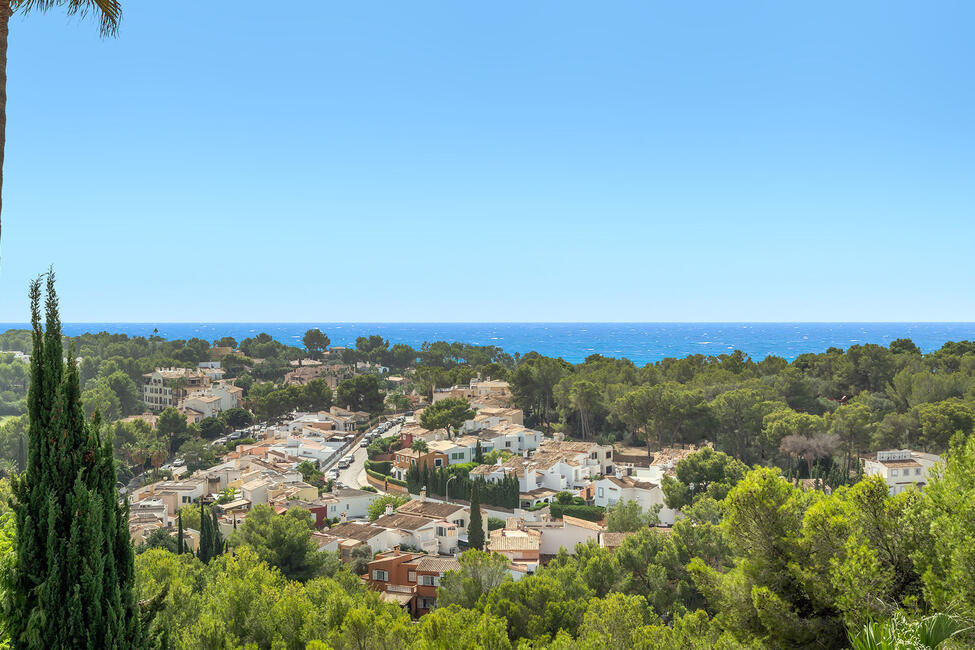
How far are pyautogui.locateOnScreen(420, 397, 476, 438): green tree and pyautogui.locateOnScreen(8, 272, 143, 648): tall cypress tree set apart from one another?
38.6m

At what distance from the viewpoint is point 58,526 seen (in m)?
5.22

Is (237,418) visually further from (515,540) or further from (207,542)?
(515,540)

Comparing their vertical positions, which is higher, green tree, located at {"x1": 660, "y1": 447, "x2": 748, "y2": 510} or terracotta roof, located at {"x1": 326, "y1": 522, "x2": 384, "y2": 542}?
green tree, located at {"x1": 660, "y1": 447, "x2": 748, "y2": 510}

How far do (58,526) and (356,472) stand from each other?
37.3m

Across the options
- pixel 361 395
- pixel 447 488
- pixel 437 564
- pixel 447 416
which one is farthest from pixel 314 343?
pixel 437 564

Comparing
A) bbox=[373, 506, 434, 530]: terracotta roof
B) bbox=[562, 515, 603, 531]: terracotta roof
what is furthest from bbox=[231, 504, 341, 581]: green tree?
bbox=[562, 515, 603, 531]: terracotta roof

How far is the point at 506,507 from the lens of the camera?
110 ft

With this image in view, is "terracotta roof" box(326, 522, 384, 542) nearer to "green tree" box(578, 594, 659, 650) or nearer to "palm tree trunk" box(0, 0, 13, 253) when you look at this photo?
"green tree" box(578, 594, 659, 650)

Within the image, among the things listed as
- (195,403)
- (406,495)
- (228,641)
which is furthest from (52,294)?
(195,403)

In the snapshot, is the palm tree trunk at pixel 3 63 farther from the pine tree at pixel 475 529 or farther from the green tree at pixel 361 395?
the green tree at pixel 361 395

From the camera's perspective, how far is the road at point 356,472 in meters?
39.3

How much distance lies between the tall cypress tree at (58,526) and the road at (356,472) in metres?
34.4

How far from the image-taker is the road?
39350mm

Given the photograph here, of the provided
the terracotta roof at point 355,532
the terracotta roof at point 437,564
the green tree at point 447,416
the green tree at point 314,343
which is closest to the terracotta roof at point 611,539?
the terracotta roof at point 437,564
